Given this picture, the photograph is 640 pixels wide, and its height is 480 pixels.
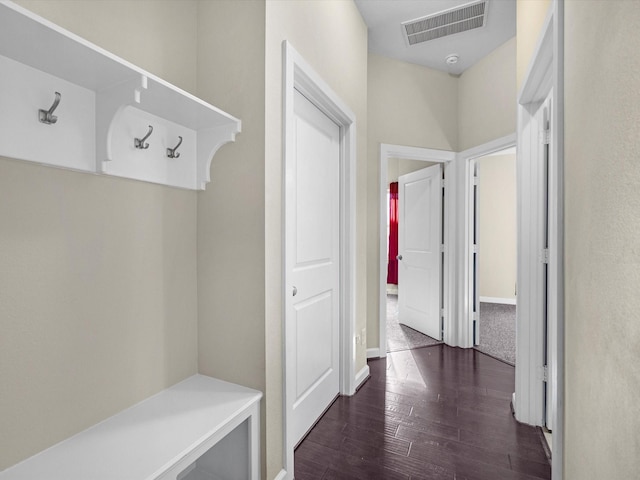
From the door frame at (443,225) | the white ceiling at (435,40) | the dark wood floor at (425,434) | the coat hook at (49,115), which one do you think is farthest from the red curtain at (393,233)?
the coat hook at (49,115)

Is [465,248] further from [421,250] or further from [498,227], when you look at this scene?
[498,227]

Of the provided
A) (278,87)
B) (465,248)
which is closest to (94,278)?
(278,87)

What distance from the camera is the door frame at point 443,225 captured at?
3303 millimetres

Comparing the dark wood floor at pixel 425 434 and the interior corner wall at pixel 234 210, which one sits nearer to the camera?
the interior corner wall at pixel 234 210

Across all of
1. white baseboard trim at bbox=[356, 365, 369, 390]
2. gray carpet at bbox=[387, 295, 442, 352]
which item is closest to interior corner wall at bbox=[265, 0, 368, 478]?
white baseboard trim at bbox=[356, 365, 369, 390]

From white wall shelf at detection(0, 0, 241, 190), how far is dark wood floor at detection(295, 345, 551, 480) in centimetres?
160

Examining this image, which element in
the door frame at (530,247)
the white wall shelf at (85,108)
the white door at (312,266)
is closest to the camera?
the white wall shelf at (85,108)

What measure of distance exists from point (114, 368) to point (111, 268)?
353 millimetres

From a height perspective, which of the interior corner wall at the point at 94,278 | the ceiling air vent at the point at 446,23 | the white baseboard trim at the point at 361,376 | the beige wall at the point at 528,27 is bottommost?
the white baseboard trim at the point at 361,376

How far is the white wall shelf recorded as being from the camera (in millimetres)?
831

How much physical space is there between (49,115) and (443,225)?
339 centimetres

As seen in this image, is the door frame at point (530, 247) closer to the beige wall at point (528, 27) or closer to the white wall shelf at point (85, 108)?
the beige wall at point (528, 27)

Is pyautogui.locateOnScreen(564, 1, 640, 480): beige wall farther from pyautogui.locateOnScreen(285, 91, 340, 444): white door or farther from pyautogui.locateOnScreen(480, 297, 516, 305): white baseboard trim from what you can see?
pyautogui.locateOnScreen(480, 297, 516, 305): white baseboard trim

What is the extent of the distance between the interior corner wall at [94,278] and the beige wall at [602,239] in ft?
4.74
